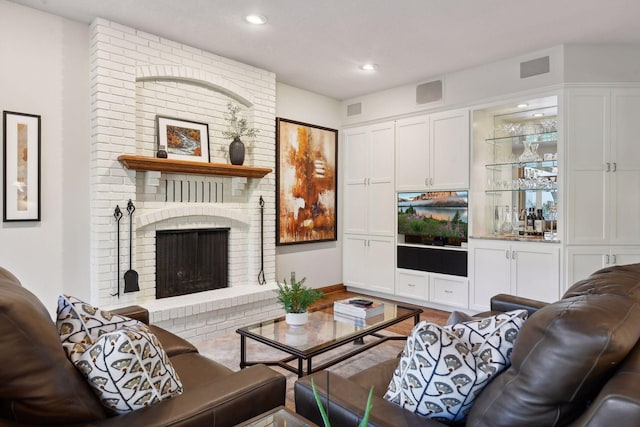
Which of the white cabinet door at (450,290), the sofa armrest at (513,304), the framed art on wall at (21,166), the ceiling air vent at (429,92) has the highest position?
the ceiling air vent at (429,92)

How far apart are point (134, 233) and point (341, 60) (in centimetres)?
271

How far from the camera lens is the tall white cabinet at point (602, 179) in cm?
366

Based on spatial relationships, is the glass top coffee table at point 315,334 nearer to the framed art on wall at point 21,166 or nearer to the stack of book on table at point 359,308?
the stack of book on table at point 359,308

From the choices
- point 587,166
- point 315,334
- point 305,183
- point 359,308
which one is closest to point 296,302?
point 315,334

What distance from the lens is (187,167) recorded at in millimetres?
3660

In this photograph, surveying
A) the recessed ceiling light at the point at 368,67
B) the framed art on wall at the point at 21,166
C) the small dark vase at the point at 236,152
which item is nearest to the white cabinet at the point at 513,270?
the recessed ceiling light at the point at 368,67

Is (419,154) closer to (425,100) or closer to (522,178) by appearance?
(425,100)

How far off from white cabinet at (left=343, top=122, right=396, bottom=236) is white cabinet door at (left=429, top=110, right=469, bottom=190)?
599mm

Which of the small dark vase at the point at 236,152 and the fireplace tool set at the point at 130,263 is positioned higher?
the small dark vase at the point at 236,152

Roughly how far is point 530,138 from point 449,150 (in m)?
0.83

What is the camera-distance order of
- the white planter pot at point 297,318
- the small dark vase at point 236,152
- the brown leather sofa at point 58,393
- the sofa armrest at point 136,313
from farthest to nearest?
the small dark vase at point 236,152
the white planter pot at point 297,318
the sofa armrest at point 136,313
the brown leather sofa at point 58,393

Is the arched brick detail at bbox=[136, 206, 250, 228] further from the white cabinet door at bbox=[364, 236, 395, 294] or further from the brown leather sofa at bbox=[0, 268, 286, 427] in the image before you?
the brown leather sofa at bbox=[0, 268, 286, 427]

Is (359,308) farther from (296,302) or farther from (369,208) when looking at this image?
(369,208)

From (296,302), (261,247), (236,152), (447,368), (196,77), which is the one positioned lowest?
(296,302)
